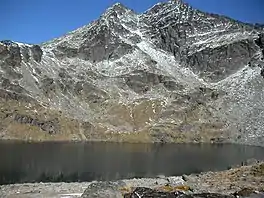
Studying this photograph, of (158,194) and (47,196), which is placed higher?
(158,194)

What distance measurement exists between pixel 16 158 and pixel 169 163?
158 ft

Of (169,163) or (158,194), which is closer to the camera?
(158,194)

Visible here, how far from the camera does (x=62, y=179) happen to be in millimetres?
94750

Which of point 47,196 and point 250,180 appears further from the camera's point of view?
point 47,196

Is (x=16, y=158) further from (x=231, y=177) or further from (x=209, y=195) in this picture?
(x=209, y=195)

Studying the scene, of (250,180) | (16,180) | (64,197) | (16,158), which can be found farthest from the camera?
(16,158)

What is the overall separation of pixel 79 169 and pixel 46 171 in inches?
364

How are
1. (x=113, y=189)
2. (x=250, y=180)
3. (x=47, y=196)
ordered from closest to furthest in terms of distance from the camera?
(x=113, y=189) < (x=250, y=180) < (x=47, y=196)

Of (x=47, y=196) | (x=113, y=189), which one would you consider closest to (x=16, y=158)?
(x=47, y=196)

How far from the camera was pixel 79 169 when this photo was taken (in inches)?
4437

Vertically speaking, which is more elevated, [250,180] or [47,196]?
[250,180]

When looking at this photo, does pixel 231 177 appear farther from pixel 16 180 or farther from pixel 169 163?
pixel 169 163

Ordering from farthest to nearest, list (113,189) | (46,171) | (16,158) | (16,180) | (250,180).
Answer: (16,158) < (46,171) < (16,180) < (250,180) < (113,189)

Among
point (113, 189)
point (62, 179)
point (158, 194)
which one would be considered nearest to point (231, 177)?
point (113, 189)
